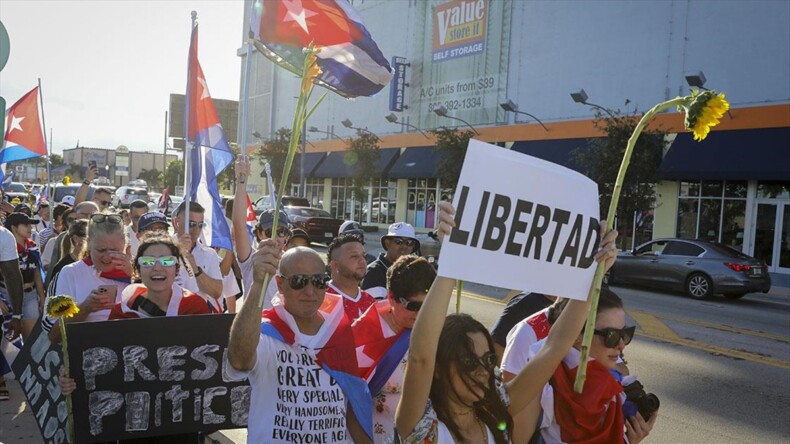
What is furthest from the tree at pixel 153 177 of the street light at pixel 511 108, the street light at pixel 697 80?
the street light at pixel 697 80

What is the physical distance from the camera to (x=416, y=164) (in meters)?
34.1

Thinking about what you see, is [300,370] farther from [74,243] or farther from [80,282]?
[74,243]

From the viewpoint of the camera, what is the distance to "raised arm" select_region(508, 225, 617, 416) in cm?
273

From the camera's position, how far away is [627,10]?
2670 centimetres

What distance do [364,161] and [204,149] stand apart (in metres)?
30.3

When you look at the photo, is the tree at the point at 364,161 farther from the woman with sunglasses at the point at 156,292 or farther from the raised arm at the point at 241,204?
the woman with sunglasses at the point at 156,292

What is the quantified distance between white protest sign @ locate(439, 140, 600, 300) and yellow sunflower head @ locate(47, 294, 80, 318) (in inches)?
78.5

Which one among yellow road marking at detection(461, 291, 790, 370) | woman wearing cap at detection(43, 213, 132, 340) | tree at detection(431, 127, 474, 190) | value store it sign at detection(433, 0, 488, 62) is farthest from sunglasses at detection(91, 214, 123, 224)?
value store it sign at detection(433, 0, 488, 62)

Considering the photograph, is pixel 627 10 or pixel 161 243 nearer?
pixel 161 243

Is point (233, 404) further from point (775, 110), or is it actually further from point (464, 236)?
point (775, 110)

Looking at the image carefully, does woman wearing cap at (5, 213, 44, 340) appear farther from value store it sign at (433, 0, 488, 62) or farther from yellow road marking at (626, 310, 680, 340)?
value store it sign at (433, 0, 488, 62)

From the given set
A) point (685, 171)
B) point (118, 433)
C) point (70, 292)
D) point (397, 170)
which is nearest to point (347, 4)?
point (70, 292)

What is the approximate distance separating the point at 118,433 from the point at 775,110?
22.3m

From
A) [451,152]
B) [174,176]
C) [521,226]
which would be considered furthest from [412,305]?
[174,176]
